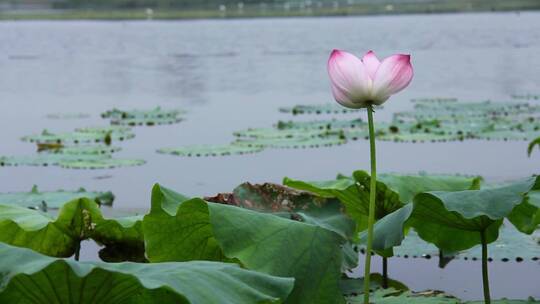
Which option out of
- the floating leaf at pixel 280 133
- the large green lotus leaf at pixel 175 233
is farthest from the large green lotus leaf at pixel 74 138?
the large green lotus leaf at pixel 175 233

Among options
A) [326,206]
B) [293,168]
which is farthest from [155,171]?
[326,206]

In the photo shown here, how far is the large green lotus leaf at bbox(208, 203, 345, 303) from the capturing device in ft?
5.10

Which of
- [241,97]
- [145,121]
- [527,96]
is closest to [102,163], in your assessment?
[145,121]

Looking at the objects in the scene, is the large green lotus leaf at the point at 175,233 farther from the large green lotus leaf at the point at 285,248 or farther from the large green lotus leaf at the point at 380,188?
the large green lotus leaf at the point at 380,188

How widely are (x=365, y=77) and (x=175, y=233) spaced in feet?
1.56

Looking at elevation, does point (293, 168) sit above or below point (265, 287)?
below

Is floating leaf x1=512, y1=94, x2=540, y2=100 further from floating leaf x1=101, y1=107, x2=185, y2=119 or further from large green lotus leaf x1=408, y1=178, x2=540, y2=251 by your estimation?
large green lotus leaf x1=408, y1=178, x2=540, y2=251

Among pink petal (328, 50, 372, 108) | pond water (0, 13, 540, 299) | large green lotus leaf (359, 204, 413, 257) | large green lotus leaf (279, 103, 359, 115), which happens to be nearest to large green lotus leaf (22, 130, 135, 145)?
pond water (0, 13, 540, 299)

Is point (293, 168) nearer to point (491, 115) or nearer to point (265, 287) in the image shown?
point (491, 115)

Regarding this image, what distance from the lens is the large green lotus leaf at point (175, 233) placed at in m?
1.72

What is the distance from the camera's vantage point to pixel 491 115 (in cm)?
614

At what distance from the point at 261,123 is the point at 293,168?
1810 mm

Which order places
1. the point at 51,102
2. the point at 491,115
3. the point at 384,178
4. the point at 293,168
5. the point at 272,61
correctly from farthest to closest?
1. the point at 272,61
2. the point at 51,102
3. the point at 491,115
4. the point at 293,168
5. the point at 384,178

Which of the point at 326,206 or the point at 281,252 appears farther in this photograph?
the point at 326,206
